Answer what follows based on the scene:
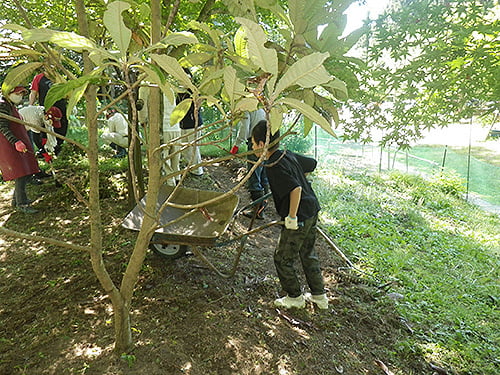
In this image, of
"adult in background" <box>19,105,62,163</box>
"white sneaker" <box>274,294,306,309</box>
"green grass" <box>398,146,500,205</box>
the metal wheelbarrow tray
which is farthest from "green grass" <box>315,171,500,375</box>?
"adult in background" <box>19,105,62,163</box>

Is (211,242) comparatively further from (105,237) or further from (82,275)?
(105,237)

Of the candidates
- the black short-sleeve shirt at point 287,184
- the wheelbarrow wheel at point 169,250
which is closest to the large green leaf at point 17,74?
the black short-sleeve shirt at point 287,184

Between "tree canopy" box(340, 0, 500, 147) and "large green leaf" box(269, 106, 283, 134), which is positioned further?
"tree canopy" box(340, 0, 500, 147)

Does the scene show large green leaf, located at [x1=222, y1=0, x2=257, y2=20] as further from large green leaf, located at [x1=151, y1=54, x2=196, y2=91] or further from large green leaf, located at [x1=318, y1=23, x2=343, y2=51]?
large green leaf, located at [x1=151, y1=54, x2=196, y2=91]

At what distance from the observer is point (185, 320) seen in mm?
2480

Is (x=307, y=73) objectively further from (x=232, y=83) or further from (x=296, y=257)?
(x=296, y=257)

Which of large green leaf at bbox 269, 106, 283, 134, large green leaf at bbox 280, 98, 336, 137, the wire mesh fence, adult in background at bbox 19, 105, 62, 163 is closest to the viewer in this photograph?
large green leaf at bbox 280, 98, 336, 137

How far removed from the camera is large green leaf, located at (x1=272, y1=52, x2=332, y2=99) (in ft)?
2.92

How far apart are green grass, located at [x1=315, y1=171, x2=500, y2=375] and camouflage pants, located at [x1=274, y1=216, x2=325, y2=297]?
870mm

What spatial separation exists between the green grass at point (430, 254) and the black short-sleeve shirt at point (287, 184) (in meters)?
1.34

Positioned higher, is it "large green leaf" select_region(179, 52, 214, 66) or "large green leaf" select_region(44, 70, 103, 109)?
"large green leaf" select_region(179, 52, 214, 66)

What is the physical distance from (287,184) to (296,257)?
2.14ft

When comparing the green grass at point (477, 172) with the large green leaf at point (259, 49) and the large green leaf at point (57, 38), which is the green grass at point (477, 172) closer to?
the large green leaf at point (259, 49)

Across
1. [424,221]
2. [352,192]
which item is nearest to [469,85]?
[424,221]
